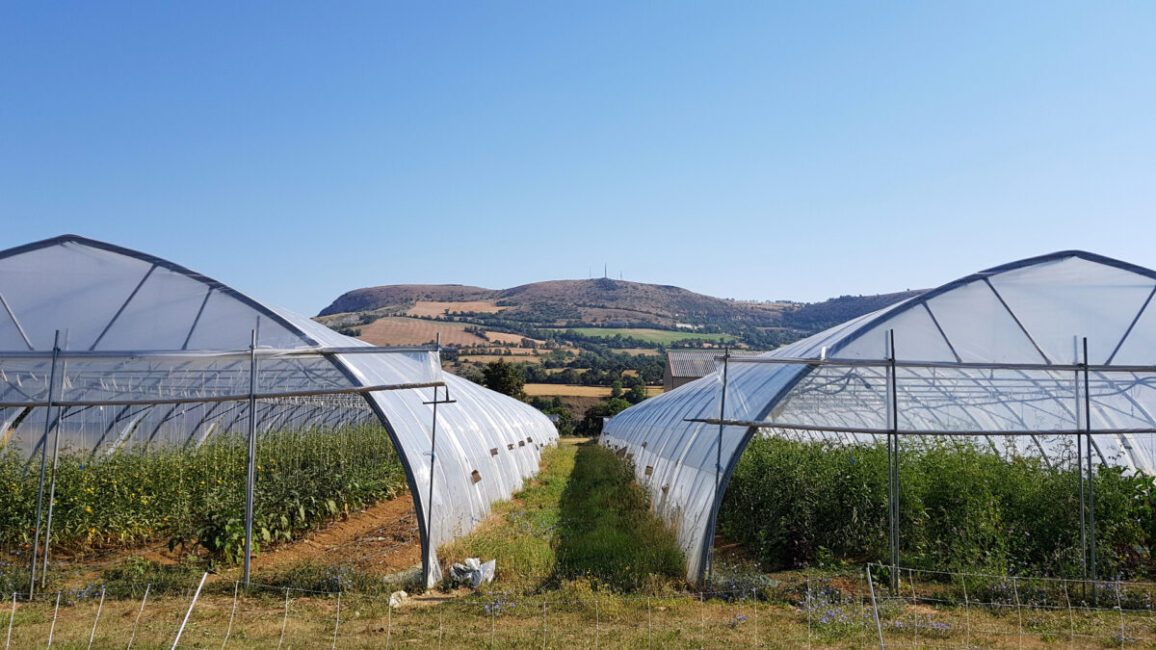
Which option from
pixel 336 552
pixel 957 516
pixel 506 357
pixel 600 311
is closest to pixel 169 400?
pixel 336 552

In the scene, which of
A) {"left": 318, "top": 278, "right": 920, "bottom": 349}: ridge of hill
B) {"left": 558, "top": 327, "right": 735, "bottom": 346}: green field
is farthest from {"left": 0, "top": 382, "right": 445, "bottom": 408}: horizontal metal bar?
{"left": 558, "top": 327, "right": 735, "bottom": 346}: green field

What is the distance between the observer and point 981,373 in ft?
35.4

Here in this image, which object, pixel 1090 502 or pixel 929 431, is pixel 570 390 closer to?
pixel 929 431

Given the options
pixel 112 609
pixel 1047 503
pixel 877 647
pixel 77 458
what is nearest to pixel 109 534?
pixel 77 458

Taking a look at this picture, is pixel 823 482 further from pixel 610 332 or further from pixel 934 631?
pixel 610 332

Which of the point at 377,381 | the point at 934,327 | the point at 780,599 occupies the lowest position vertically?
the point at 780,599

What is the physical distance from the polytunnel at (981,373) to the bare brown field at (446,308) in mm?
96775

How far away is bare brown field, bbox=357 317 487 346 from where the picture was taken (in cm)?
6589

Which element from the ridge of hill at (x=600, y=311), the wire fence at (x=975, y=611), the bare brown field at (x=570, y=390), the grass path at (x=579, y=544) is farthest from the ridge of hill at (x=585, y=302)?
the wire fence at (x=975, y=611)

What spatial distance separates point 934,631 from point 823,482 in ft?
10.7

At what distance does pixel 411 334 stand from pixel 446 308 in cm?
4854

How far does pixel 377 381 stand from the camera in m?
9.79

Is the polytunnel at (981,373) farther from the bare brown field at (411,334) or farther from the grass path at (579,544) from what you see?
the bare brown field at (411,334)

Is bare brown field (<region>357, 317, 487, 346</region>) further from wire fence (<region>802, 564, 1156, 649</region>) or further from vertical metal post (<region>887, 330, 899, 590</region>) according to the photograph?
wire fence (<region>802, 564, 1156, 649</region>)
